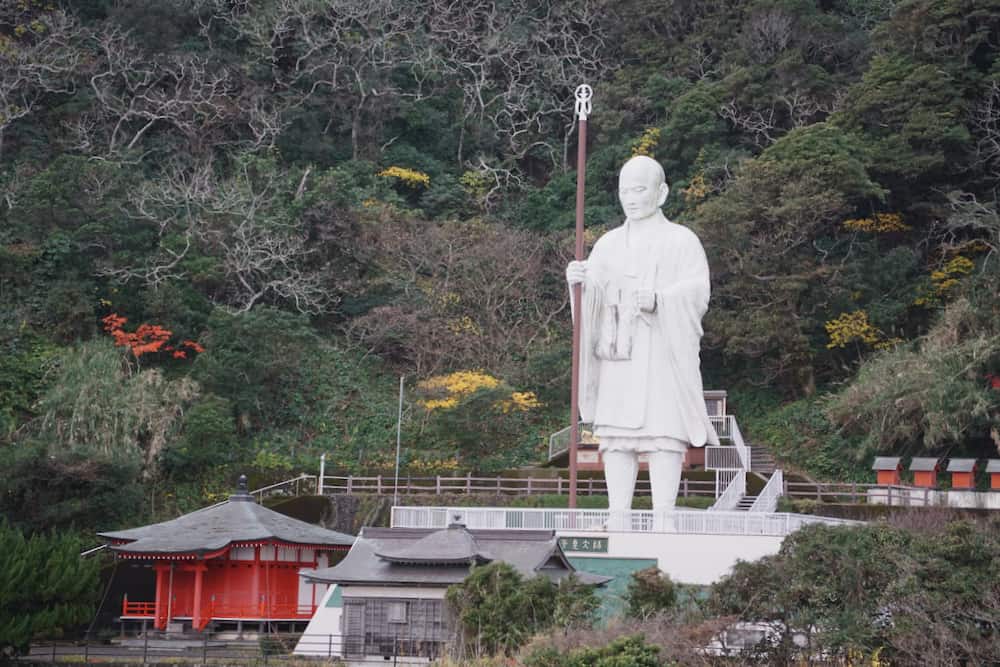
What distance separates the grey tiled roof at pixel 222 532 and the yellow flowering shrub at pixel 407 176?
18574mm

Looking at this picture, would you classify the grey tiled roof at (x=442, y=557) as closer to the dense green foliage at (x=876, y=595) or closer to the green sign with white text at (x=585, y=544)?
the green sign with white text at (x=585, y=544)

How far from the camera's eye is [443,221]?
4259 cm

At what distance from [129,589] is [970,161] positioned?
76.4 ft

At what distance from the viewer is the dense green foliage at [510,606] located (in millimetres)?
19344

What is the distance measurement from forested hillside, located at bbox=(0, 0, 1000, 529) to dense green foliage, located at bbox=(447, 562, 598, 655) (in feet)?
40.7

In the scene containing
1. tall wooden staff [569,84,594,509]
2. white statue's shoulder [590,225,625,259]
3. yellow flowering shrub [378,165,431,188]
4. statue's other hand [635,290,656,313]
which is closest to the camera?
statue's other hand [635,290,656,313]

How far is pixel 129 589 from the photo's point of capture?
95.2 feet

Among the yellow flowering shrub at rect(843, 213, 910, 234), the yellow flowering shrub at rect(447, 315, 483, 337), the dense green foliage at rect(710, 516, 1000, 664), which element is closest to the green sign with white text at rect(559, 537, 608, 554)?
the dense green foliage at rect(710, 516, 1000, 664)

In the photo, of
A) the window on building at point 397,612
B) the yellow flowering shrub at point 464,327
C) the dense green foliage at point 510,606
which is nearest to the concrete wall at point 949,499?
the window on building at point 397,612

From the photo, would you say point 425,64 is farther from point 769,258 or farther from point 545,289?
point 769,258

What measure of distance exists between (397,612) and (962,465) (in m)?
14.9

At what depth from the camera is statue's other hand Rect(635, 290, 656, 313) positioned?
23844 millimetres

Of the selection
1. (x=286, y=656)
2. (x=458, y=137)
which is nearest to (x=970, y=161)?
(x=458, y=137)

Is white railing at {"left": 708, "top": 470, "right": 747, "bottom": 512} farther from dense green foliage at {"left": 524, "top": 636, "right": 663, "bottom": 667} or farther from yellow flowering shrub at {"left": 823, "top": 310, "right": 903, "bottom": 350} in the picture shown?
dense green foliage at {"left": 524, "top": 636, "right": 663, "bottom": 667}
